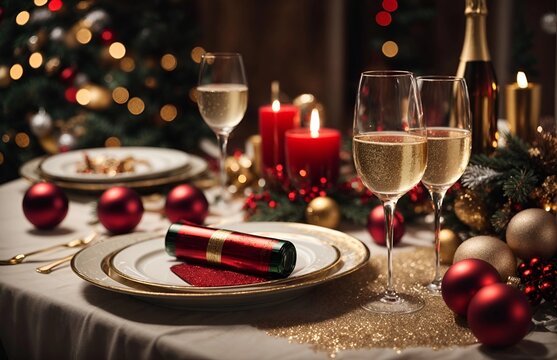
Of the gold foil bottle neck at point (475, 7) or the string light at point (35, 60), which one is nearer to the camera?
the gold foil bottle neck at point (475, 7)

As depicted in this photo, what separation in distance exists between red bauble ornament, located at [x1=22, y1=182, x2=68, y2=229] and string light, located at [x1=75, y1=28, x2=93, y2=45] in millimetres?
1433

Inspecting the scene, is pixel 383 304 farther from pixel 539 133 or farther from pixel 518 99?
pixel 518 99

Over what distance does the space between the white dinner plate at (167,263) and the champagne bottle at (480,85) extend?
0.40m

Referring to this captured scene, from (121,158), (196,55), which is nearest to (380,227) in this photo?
(121,158)

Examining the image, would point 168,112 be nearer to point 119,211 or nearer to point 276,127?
point 276,127

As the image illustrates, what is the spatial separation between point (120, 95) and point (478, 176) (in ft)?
6.46

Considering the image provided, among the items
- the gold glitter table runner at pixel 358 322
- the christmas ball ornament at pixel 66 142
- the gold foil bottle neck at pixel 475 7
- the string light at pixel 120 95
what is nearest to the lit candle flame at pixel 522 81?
Answer: the gold foil bottle neck at pixel 475 7

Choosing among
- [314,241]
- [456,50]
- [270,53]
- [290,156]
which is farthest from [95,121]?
[456,50]

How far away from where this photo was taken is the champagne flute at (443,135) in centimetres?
103

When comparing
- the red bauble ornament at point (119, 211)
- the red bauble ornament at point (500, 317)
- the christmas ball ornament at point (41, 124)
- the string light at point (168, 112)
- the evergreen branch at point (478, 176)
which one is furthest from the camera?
the string light at point (168, 112)

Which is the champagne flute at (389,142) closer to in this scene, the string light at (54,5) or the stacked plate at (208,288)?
the stacked plate at (208,288)

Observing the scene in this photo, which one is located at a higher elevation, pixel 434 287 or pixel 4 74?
pixel 4 74

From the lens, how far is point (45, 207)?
4.71 ft

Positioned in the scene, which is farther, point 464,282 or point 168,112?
point 168,112
